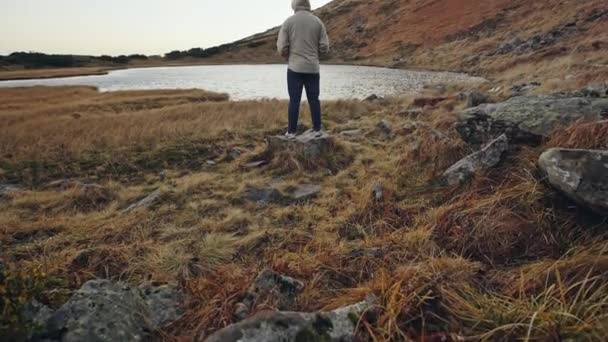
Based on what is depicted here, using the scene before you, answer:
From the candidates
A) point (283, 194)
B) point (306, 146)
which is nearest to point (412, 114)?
point (306, 146)

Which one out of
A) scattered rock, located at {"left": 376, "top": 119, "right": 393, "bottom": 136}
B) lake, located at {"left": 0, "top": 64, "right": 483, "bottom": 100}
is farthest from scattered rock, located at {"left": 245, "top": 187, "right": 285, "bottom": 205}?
lake, located at {"left": 0, "top": 64, "right": 483, "bottom": 100}

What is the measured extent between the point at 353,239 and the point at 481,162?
5.30 ft

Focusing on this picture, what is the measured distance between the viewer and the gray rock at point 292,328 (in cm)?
182

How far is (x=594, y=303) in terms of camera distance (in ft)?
5.94

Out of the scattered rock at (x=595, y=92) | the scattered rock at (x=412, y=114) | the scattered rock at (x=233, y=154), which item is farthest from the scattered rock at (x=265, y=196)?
the scattered rock at (x=412, y=114)

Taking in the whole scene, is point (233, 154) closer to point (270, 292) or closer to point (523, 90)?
point (270, 292)

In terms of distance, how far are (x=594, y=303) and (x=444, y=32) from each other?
60.7 metres

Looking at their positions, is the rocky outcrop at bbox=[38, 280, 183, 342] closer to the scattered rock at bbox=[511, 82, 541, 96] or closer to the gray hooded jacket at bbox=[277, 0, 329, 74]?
the gray hooded jacket at bbox=[277, 0, 329, 74]

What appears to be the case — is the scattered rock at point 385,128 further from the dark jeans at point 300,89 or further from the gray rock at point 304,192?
the gray rock at point 304,192

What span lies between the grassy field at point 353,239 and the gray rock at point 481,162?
10 centimetres

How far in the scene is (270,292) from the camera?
243cm

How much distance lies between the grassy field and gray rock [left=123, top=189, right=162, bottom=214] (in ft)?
0.35

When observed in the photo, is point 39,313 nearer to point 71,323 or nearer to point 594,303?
point 71,323

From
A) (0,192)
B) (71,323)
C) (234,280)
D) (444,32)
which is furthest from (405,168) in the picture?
(444,32)
